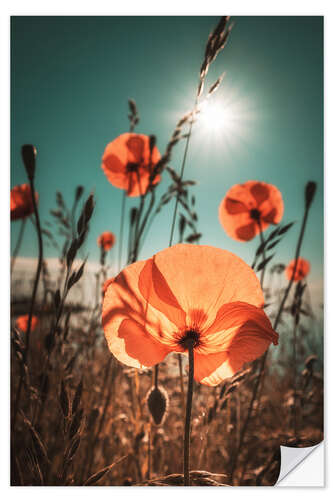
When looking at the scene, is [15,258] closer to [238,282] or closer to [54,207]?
[54,207]

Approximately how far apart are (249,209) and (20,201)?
783mm

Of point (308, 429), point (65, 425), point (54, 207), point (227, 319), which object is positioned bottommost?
point (308, 429)

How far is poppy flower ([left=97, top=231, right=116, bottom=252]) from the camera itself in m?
1.27

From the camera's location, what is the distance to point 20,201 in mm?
1082

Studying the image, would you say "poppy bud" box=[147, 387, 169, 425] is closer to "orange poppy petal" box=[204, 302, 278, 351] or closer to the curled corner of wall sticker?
"orange poppy petal" box=[204, 302, 278, 351]

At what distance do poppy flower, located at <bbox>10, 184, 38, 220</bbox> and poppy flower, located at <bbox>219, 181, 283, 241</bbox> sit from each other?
66 centimetres

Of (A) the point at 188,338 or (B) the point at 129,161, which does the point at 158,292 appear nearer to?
(A) the point at 188,338

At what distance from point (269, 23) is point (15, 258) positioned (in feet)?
3.86

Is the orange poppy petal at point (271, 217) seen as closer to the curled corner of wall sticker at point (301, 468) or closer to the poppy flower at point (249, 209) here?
the poppy flower at point (249, 209)

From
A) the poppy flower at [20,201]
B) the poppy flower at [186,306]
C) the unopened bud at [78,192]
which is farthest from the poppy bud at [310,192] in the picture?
the poppy flower at [20,201]

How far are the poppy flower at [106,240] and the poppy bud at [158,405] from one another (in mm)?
693

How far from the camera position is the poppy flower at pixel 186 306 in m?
0.47

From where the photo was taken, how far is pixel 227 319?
48 centimetres
